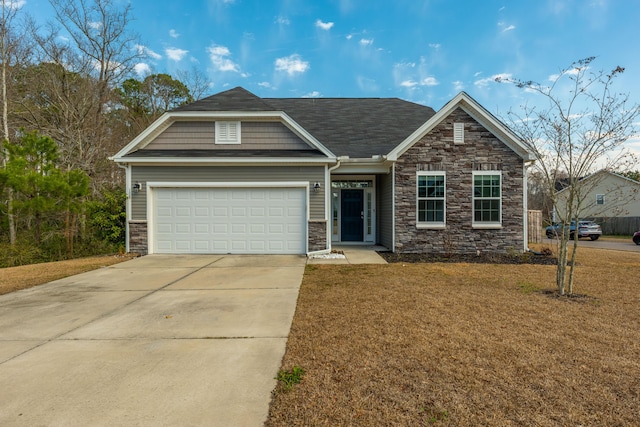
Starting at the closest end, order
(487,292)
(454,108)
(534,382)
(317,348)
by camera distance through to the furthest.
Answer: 1. (534,382)
2. (317,348)
3. (487,292)
4. (454,108)

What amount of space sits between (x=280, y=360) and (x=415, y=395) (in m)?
1.31

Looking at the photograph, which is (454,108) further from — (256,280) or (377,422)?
(377,422)

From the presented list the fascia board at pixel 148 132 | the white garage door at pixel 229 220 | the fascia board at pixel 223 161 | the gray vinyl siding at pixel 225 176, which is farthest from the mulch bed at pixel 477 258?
the fascia board at pixel 148 132

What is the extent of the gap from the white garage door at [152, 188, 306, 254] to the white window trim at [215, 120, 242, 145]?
1628 mm

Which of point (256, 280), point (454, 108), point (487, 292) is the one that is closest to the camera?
point (487, 292)

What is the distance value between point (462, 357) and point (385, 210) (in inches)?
347

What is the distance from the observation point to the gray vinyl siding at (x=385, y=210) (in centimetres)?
1124

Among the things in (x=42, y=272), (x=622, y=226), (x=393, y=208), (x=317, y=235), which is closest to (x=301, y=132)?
(x=317, y=235)

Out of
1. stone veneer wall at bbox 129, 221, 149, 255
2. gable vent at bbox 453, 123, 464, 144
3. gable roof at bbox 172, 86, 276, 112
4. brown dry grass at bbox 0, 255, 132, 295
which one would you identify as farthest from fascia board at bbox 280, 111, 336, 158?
brown dry grass at bbox 0, 255, 132, 295

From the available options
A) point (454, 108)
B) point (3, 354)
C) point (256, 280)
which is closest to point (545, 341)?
point (256, 280)

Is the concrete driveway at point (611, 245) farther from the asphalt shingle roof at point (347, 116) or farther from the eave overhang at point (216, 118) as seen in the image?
the eave overhang at point (216, 118)

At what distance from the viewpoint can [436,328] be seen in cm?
409

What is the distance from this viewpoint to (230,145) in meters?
11.0

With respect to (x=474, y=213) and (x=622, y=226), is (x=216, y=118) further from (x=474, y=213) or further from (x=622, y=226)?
(x=622, y=226)
